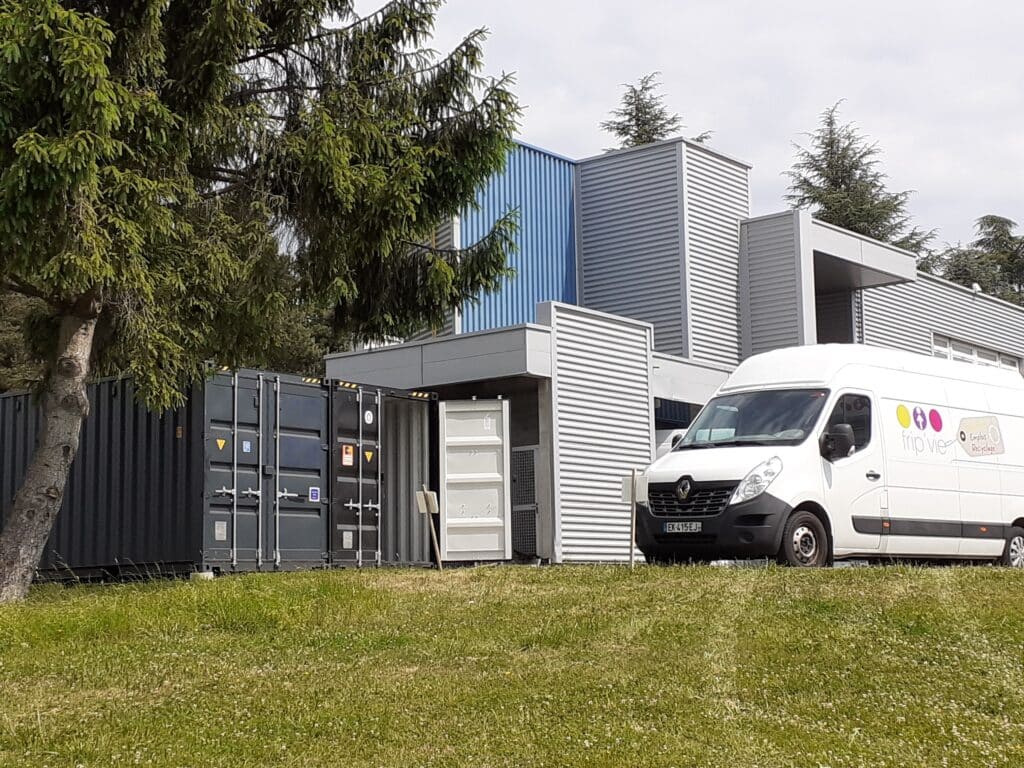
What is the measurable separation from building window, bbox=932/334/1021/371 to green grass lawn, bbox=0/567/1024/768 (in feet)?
73.3

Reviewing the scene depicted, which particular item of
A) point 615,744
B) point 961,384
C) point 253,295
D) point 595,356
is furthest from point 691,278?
point 615,744

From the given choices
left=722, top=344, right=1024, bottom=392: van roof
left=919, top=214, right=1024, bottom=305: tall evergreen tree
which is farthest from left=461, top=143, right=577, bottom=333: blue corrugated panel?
left=919, top=214, right=1024, bottom=305: tall evergreen tree

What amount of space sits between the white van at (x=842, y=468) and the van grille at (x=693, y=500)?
13 mm

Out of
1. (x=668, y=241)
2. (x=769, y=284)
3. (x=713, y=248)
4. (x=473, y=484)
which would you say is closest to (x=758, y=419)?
(x=473, y=484)

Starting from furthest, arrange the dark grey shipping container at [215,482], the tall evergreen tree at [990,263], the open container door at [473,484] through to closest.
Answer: the tall evergreen tree at [990,263], the open container door at [473,484], the dark grey shipping container at [215,482]

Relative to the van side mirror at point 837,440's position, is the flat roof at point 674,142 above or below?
above

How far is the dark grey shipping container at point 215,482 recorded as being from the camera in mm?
17000

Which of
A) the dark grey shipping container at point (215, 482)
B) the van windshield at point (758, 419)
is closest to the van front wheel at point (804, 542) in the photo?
the van windshield at point (758, 419)

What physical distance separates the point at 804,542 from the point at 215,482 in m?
7.28

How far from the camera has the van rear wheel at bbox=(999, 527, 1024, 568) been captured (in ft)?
58.1

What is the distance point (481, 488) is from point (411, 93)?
5.99 m

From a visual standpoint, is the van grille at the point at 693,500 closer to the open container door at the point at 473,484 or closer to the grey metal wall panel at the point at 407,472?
the open container door at the point at 473,484

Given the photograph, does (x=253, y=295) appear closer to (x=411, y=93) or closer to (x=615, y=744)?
(x=411, y=93)

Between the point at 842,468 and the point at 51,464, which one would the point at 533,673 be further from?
the point at 51,464
